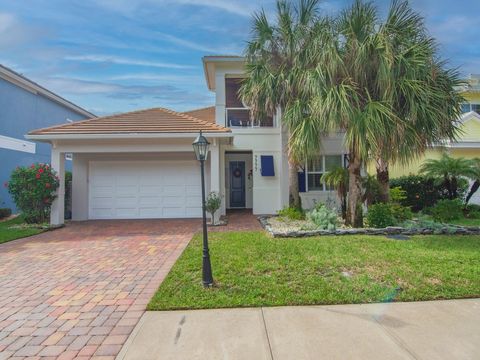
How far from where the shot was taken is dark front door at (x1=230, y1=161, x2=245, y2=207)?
15.4 m

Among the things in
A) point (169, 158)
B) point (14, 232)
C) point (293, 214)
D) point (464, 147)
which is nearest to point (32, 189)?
point (14, 232)

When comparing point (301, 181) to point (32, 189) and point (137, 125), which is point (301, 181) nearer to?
point (137, 125)

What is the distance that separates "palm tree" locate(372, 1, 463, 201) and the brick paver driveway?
6278 millimetres

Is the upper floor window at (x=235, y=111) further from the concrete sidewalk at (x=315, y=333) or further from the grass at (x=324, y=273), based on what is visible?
the concrete sidewalk at (x=315, y=333)

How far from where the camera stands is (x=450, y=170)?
12.5m

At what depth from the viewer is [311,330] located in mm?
3557

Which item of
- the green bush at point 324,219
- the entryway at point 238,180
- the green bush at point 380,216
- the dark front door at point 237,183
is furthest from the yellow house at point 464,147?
the green bush at point 324,219

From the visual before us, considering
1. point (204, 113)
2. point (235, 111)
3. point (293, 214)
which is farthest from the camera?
point (204, 113)

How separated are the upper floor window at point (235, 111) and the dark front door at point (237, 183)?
217 centimetres

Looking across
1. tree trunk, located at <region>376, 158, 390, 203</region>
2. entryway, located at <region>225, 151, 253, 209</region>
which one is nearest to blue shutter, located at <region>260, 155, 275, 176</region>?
entryway, located at <region>225, 151, 253, 209</region>

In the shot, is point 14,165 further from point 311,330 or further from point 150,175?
point 311,330

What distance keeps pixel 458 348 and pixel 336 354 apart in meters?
1.27

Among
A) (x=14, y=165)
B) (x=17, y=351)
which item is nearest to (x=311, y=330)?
(x=17, y=351)

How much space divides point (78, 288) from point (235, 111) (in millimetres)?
10492
